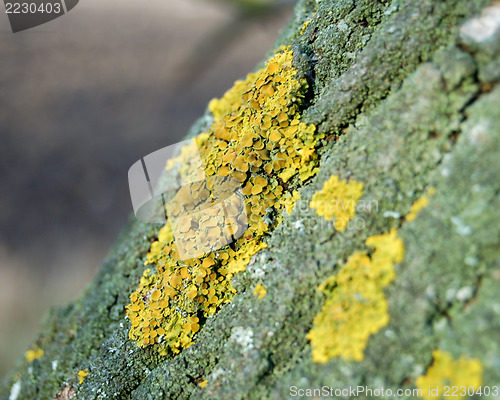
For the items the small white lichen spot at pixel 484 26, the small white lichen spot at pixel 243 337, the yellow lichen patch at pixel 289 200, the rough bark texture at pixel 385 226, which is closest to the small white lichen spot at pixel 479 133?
the rough bark texture at pixel 385 226

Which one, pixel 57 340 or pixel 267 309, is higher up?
pixel 57 340

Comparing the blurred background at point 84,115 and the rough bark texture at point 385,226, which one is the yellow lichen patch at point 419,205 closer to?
the rough bark texture at point 385,226

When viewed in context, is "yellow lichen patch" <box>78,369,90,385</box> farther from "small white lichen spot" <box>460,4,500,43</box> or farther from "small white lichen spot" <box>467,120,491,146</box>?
"small white lichen spot" <box>460,4,500,43</box>

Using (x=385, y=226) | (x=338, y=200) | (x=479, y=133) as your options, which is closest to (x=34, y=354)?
(x=338, y=200)

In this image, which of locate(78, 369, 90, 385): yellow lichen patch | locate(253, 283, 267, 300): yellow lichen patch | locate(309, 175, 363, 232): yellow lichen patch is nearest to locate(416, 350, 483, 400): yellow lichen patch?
locate(309, 175, 363, 232): yellow lichen patch

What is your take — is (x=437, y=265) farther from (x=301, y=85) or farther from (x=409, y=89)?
(x=301, y=85)

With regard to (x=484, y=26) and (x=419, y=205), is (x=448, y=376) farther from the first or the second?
(x=484, y=26)

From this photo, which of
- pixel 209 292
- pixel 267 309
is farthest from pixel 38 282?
pixel 267 309
